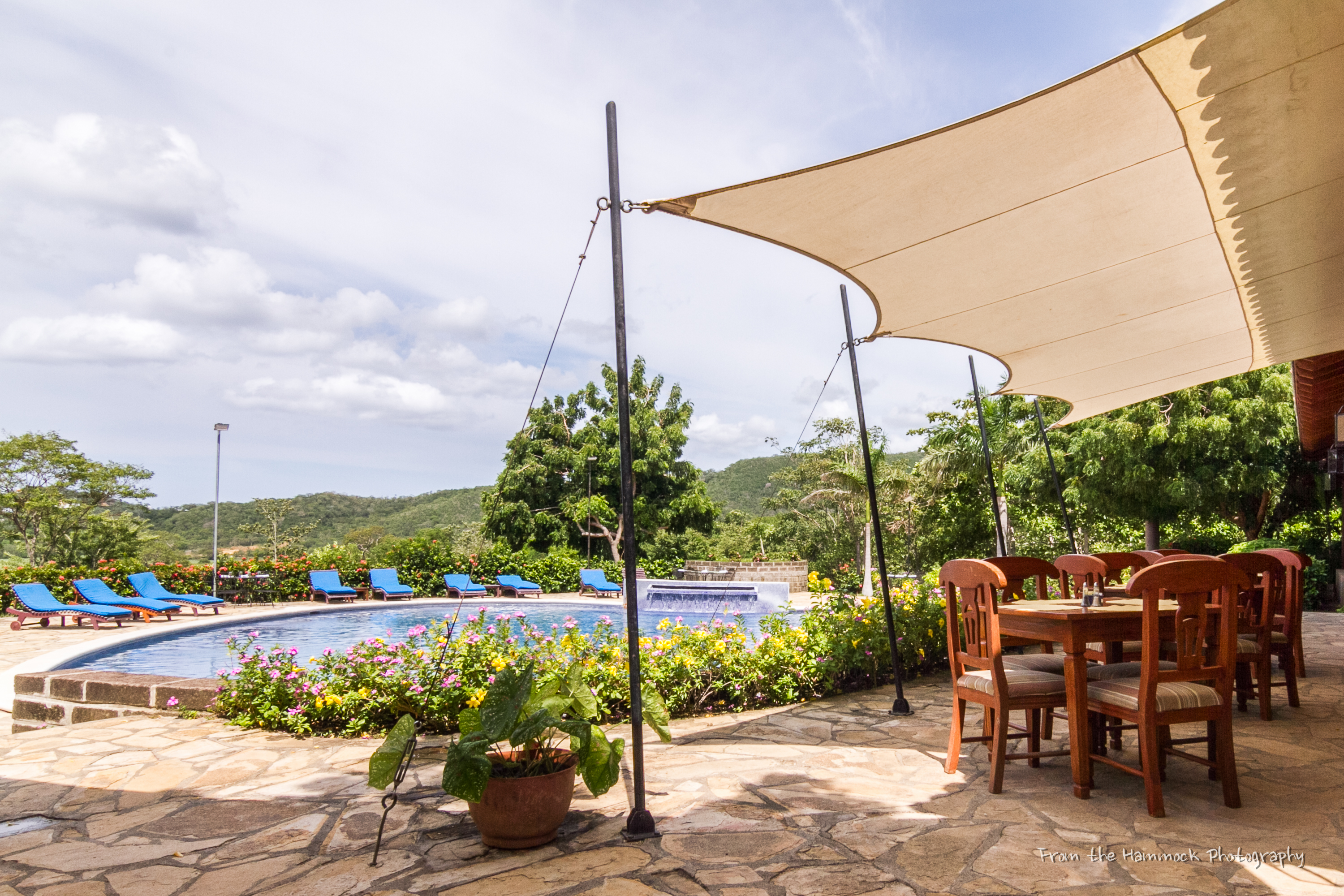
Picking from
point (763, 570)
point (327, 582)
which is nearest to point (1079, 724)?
point (327, 582)

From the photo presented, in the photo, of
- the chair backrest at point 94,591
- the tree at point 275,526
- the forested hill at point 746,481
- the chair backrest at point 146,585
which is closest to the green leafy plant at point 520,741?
the chair backrest at point 94,591

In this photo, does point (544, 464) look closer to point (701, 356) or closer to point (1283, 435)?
point (701, 356)

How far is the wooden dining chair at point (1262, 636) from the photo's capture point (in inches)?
150

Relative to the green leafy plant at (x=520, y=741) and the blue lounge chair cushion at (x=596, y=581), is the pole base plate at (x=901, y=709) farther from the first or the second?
the blue lounge chair cushion at (x=596, y=581)

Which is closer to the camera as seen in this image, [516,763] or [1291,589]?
[516,763]

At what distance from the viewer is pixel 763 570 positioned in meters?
19.0

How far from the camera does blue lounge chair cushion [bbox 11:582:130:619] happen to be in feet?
34.0

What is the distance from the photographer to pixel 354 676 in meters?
4.25

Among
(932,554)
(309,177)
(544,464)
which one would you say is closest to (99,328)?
(544,464)

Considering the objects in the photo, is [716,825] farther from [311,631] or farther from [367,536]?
[367,536]

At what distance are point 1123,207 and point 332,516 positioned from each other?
4170 centimetres

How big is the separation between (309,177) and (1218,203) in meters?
7.84

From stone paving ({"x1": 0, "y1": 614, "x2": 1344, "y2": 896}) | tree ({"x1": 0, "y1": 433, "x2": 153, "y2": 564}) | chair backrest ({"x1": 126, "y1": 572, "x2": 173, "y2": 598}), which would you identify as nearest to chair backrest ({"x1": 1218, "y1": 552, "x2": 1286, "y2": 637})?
stone paving ({"x1": 0, "y1": 614, "x2": 1344, "y2": 896})

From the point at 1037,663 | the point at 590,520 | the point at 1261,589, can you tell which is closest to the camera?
the point at 1037,663
